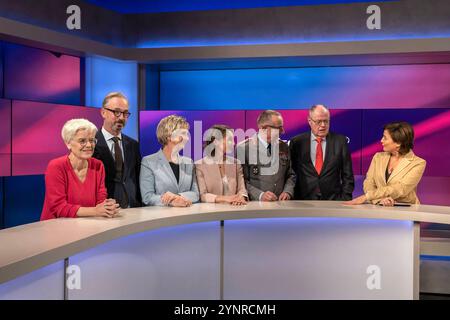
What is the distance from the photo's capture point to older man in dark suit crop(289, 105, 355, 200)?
143 inches

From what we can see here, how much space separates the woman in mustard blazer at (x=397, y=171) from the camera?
10.00 ft

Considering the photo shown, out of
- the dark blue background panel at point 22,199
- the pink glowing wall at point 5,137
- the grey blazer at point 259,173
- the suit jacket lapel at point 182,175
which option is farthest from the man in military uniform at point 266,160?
the dark blue background panel at point 22,199

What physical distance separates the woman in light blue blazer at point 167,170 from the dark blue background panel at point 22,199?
2.42 m

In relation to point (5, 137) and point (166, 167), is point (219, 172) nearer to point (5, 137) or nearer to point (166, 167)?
point (166, 167)

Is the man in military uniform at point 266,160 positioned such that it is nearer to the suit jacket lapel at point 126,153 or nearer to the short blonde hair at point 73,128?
the suit jacket lapel at point 126,153

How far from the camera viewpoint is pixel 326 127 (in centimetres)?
357

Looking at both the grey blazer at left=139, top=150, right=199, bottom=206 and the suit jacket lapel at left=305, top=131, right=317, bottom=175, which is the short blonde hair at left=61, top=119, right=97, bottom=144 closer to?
the grey blazer at left=139, top=150, right=199, bottom=206

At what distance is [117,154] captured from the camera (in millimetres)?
3086

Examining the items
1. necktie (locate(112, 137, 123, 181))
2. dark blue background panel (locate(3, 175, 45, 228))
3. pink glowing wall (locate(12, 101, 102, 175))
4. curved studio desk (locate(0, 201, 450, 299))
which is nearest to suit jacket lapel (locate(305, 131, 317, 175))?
curved studio desk (locate(0, 201, 450, 299))

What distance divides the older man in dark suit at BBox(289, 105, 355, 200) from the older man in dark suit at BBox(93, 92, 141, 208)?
1157mm

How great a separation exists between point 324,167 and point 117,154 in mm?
1351

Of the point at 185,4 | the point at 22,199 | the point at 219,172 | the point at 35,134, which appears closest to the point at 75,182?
the point at 219,172

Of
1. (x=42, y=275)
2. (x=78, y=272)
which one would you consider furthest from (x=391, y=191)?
(x=42, y=275)

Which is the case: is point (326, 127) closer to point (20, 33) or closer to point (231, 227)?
point (231, 227)
